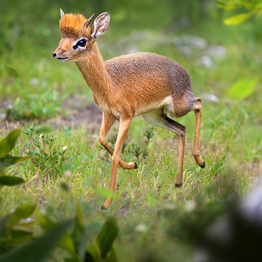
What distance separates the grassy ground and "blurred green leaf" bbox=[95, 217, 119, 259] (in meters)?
0.19

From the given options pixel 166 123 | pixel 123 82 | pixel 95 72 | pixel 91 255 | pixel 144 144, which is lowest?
pixel 144 144

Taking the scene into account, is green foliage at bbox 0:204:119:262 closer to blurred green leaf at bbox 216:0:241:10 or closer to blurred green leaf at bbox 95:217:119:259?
blurred green leaf at bbox 95:217:119:259

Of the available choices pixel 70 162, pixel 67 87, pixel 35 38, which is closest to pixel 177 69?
pixel 70 162

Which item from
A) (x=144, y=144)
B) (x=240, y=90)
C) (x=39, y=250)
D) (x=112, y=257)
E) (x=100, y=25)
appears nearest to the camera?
(x=240, y=90)

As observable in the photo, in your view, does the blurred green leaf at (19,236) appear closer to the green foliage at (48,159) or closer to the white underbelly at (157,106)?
the green foliage at (48,159)

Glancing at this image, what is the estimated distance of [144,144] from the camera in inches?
161

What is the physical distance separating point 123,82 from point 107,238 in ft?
4.76

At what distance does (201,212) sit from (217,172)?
1224 millimetres

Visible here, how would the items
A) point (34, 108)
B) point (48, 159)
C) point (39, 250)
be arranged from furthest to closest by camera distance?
point (34, 108) → point (48, 159) → point (39, 250)

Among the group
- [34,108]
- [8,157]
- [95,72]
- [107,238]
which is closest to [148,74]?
[95,72]

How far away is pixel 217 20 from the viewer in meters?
9.26

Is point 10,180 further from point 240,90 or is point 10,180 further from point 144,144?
point 144,144

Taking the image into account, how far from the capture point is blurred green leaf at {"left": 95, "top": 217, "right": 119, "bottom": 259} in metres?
2.05

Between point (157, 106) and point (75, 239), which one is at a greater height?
point (75, 239)
